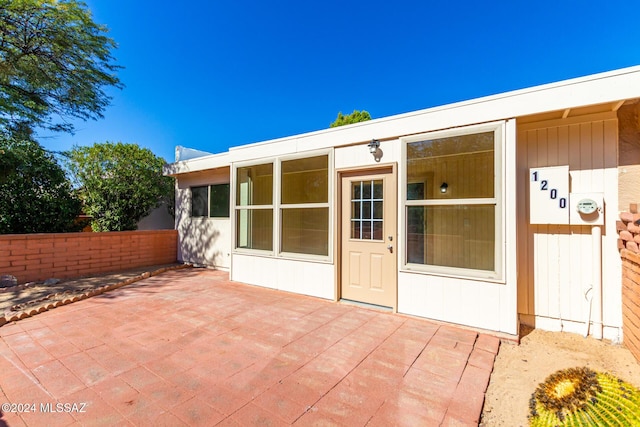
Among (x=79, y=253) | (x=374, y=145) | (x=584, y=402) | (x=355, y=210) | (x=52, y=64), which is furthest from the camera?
(x=52, y=64)

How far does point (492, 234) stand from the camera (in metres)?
3.17

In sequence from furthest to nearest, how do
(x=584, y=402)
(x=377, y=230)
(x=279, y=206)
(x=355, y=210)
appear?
(x=279, y=206), (x=355, y=210), (x=377, y=230), (x=584, y=402)

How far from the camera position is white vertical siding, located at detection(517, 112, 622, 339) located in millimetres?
2938

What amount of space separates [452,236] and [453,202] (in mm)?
435

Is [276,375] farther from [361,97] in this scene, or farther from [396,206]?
[361,97]

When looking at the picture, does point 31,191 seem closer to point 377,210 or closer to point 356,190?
point 356,190

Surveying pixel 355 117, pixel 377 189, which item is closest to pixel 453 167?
pixel 377 189

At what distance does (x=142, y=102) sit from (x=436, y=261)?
37.2ft

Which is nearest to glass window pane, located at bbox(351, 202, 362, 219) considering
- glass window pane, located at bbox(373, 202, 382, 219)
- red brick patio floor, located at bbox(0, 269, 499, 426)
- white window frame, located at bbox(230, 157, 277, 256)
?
glass window pane, located at bbox(373, 202, 382, 219)

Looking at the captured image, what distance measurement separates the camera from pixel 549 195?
10.3 ft

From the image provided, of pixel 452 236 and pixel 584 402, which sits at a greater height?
pixel 452 236

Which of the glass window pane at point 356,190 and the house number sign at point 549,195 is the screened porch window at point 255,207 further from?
the house number sign at point 549,195

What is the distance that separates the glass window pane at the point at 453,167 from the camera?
127 inches

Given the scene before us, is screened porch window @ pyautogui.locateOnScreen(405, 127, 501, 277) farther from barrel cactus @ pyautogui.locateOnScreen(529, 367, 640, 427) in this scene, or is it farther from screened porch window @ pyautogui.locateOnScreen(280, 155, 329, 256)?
screened porch window @ pyautogui.locateOnScreen(280, 155, 329, 256)
